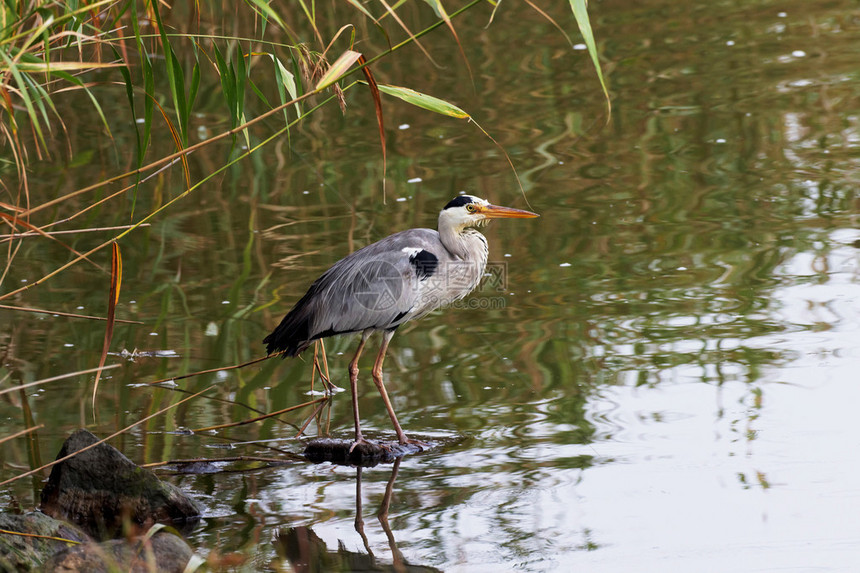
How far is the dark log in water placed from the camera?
5.69 metres

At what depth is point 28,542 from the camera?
445 centimetres

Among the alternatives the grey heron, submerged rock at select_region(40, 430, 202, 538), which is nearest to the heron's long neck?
the grey heron

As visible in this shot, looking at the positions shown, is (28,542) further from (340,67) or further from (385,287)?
(385,287)

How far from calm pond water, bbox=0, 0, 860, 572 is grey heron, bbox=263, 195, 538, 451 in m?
0.44

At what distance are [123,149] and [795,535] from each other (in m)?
9.07

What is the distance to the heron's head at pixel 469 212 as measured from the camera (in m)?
6.28

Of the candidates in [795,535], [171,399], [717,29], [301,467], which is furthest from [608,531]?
[717,29]

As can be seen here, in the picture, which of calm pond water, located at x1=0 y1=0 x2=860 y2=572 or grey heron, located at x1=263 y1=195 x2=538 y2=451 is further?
grey heron, located at x1=263 y1=195 x2=538 y2=451

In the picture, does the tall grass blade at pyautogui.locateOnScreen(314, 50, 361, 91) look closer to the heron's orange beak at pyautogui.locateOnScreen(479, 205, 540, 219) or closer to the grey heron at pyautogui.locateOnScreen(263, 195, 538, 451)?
the grey heron at pyautogui.locateOnScreen(263, 195, 538, 451)

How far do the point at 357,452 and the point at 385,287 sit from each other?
0.92 m

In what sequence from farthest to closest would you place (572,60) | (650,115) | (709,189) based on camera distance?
1. (572,60)
2. (650,115)
3. (709,189)

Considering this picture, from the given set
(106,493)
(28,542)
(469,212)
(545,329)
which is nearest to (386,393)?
(469,212)

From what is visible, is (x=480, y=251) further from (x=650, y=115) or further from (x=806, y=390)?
(x=650, y=115)

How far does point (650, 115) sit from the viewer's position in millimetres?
10938
